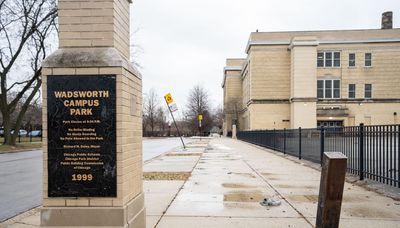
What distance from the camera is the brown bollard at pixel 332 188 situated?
4441 millimetres

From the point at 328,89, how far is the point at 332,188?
53.4 m

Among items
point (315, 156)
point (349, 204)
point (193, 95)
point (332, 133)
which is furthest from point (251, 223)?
point (193, 95)

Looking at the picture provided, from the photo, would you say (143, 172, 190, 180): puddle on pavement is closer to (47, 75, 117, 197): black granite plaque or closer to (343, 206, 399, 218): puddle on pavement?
(343, 206, 399, 218): puddle on pavement

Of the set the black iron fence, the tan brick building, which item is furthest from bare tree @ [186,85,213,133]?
the black iron fence

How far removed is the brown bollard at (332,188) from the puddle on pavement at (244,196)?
343 cm

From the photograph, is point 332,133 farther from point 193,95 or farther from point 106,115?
point 193,95

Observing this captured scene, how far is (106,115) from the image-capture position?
4637 millimetres

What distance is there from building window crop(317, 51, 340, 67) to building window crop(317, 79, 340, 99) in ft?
7.49

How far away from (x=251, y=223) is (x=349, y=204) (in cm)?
245

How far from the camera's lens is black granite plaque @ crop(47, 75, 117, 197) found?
463cm

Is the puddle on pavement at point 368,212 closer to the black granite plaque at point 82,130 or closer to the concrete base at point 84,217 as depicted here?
the concrete base at point 84,217

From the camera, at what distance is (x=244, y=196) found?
8398mm

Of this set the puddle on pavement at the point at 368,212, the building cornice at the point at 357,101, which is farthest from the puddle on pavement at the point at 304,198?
the building cornice at the point at 357,101

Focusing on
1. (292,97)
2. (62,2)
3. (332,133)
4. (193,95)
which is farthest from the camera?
(193,95)
